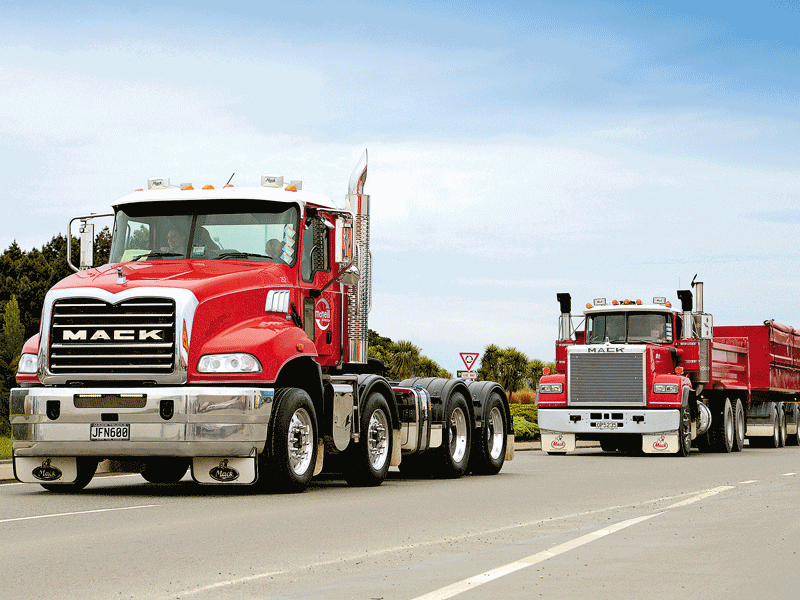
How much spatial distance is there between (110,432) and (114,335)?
1.07 meters

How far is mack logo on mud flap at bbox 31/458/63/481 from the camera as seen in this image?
47.9ft

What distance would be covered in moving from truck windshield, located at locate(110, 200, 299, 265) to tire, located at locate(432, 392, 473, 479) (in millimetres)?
4508

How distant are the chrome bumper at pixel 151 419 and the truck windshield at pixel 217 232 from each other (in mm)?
2027

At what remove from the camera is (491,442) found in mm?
20297

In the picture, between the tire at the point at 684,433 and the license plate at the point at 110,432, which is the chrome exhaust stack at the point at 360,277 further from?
the tire at the point at 684,433

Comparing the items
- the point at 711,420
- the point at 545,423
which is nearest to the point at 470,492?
the point at 545,423

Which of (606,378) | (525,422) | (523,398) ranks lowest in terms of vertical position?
(525,422)

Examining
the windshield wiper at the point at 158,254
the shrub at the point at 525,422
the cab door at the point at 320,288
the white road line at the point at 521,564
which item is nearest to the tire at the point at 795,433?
the shrub at the point at 525,422

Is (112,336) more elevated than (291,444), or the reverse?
(112,336)

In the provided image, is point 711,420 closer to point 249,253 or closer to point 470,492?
point 470,492

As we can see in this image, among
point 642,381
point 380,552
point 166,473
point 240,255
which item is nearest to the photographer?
point 380,552

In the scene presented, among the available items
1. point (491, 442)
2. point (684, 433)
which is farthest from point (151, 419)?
point (684, 433)

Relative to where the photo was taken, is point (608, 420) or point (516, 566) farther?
point (608, 420)

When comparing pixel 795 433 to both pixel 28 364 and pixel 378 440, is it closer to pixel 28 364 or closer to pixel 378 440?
pixel 378 440
